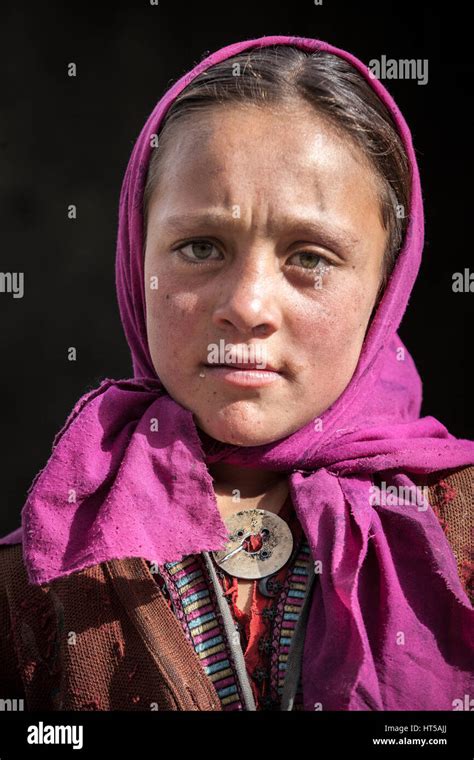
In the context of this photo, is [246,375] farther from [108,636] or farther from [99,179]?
[99,179]

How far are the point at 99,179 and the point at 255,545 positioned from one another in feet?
5.75

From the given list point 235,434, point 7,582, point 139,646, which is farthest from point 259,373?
point 7,582

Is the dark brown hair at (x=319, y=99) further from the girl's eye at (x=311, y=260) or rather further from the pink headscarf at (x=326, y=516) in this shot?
the girl's eye at (x=311, y=260)

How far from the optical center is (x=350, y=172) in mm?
1728

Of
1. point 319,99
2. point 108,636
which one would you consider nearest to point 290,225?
point 319,99

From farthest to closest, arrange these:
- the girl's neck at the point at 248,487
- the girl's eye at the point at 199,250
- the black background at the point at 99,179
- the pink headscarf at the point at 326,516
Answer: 1. the black background at the point at 99,179
2. the girl's neck at the point at 248,487
3. the girl's eye at the point at 199,250
4. the pink headscarf at the point at 326,516

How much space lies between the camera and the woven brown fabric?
5.39 ft

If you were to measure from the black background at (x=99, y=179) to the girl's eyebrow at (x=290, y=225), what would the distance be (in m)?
1.36

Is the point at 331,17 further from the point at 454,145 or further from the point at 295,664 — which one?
the point at 295,664

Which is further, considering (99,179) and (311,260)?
(99,179)

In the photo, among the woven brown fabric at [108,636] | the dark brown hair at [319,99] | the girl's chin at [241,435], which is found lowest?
the woven brown fabric at [108,636]

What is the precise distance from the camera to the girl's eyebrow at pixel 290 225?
1651 millimetres

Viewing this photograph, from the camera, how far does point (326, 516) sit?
170cm

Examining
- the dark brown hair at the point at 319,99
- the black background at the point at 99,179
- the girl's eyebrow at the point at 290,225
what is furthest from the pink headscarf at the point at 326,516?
the black background at the point at 99,179
